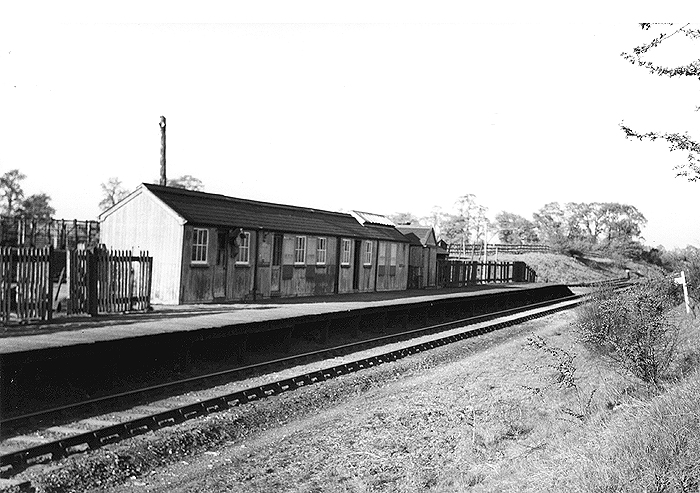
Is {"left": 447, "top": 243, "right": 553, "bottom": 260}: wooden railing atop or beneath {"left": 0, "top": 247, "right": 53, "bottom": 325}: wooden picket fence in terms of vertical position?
atop

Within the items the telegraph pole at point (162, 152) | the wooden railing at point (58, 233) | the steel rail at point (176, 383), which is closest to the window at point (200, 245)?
the steel rail at point (176, 383)

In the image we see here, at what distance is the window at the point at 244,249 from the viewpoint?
2219 cm

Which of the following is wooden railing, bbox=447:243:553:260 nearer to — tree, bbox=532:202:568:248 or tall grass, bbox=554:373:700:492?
tree, bbox=532:202:568:248

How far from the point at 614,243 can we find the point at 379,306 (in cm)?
6788

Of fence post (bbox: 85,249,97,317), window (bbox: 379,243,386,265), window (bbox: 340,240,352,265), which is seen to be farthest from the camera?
window (bbox: 379,243,386,265)

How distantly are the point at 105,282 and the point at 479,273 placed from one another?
3805cm

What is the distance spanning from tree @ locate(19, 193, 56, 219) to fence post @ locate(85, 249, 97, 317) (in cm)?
2699

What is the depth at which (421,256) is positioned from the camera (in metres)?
38.5

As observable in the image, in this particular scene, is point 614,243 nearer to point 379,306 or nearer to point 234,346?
point 379,306

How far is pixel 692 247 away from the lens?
27203 millimetres

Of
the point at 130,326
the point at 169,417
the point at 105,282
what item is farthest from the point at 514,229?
the point at 169,417

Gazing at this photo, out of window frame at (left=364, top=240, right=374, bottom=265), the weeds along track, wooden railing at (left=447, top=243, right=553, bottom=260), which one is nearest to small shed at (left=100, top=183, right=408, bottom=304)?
window frame at (left=364, top=240, right=374, bottom=265)

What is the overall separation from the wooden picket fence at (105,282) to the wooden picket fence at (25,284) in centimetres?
106

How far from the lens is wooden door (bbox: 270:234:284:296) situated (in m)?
24.0
